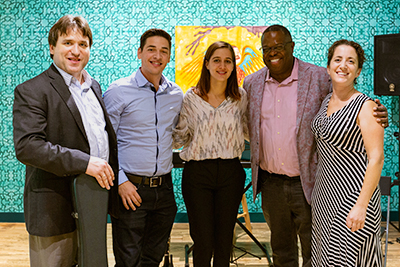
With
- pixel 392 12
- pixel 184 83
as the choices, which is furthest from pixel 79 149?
pixel 392 12

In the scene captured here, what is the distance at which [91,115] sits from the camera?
1732mm

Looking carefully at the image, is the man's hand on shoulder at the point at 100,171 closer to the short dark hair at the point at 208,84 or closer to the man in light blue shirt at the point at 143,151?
the man in light blue shirt at the point at 143,151

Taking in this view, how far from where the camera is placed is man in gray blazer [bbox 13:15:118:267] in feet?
5.10

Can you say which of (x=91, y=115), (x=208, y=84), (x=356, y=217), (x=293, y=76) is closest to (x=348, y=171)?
(x=356, y=217)

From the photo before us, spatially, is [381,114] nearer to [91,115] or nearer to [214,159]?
[214,159]

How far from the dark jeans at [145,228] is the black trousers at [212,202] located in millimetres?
157

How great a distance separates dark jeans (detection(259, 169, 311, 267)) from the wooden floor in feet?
3.65

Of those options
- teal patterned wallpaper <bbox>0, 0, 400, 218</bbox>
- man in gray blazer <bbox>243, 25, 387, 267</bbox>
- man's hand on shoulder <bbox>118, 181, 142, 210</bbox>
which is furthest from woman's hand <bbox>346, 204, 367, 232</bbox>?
teal patterned wallpaper <bbox>0, 0, 400, 218</bbox>

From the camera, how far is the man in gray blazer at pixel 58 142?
5.10 ft

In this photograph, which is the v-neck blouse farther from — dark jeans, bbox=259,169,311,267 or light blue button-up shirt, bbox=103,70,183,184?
dark jeans, bbox=259,169,311,267

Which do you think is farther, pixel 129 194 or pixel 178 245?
pixel 178 245

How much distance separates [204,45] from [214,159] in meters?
→ 2.61

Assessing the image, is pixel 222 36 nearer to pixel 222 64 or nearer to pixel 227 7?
pixel 227 7

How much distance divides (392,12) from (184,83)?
2.87m
